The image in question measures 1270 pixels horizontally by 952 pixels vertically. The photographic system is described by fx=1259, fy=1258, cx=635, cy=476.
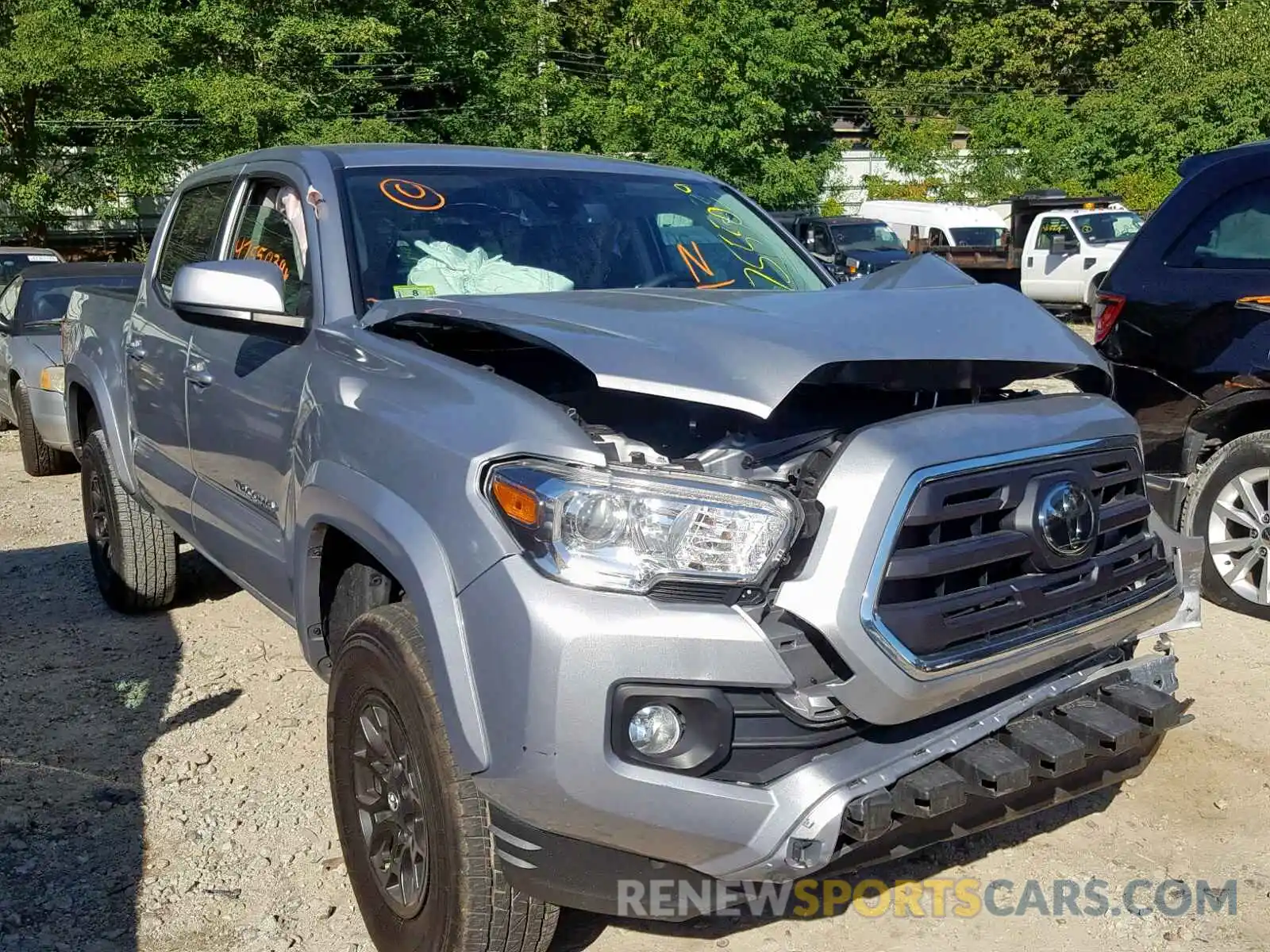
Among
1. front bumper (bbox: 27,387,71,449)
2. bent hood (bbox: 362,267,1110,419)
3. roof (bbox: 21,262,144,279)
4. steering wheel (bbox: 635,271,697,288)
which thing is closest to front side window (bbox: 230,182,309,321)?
bent hood (bbox: 362,267,1110,419)

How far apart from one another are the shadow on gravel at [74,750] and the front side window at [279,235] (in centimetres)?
166

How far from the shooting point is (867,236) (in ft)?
74.0

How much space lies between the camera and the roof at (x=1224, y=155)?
532 cm

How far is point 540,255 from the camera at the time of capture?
3893 mm

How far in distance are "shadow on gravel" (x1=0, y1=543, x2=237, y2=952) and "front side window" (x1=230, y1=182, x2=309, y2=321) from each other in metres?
1.66

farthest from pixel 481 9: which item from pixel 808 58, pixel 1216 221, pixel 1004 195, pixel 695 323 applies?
pixel 695 323

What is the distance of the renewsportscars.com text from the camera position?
3.18 m

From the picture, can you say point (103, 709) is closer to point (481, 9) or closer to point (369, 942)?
point (369, 942)

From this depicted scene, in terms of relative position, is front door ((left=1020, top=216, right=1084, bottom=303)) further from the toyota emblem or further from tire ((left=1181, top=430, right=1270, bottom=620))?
the toyota emblem

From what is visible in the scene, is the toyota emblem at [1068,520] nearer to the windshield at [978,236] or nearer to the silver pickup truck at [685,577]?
the silver pickup truck at [685,577]

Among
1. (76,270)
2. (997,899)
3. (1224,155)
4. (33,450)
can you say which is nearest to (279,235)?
(997,899)

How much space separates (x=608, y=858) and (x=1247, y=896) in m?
1.85

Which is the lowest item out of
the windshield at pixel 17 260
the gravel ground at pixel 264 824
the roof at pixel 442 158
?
the gravel ground at pixel 264 824

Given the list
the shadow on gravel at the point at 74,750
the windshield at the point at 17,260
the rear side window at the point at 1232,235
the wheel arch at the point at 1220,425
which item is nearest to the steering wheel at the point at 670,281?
the shadow on gravel at the point at 74,750
